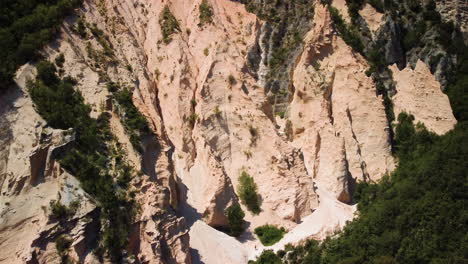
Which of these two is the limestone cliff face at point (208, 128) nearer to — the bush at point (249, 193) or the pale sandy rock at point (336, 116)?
the pale sandy rock at point (336, 116)

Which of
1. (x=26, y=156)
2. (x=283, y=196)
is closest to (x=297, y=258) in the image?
(x=283, y=196)

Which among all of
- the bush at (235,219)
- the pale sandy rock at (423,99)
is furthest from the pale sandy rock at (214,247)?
the pale sandy rock at (423,99)

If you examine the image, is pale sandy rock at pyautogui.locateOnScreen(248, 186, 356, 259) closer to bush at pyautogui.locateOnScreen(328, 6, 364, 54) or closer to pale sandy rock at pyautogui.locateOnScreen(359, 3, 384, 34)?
bush at pyautogui.locateOnScreen(328, 6, 364, 54)

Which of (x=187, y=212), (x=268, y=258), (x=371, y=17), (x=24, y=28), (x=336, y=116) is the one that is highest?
(x=24, y=28)

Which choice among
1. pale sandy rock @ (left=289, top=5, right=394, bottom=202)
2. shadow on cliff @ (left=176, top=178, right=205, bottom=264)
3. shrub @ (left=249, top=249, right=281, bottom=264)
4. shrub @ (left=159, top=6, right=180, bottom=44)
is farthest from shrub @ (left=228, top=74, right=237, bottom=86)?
shrub @ (left=249, top=249, right=281, bottom=264)

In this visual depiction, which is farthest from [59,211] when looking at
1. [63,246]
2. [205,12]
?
[205,12]

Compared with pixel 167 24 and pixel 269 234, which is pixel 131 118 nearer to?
pixel 269 234
